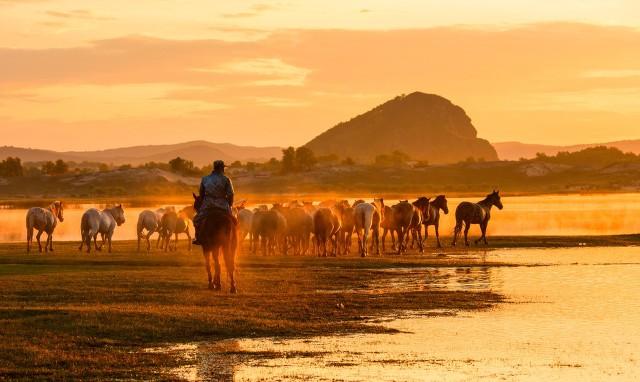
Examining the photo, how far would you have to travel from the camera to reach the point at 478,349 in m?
19.5

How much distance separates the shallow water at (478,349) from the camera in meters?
17.1

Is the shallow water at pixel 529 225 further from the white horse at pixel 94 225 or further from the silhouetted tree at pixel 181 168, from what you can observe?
the silhouetted tree at pixel 181 168

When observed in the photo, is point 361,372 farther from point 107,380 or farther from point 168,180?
point 168,180

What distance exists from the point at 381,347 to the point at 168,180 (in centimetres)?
15878

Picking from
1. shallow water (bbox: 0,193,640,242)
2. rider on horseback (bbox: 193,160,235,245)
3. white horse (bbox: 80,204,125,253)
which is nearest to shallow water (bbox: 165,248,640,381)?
rider on horseback (bbox: 193,160,235,245)

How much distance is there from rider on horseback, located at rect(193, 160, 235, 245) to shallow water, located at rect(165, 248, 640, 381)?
5.35 meters

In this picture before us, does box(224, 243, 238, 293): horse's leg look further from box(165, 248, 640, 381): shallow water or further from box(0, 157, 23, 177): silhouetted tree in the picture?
box(0, 157, 23, 177): silhouetted tree

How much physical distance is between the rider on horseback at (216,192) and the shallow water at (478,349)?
5345 mm

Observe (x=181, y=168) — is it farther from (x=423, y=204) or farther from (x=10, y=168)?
(x=423, y=204)

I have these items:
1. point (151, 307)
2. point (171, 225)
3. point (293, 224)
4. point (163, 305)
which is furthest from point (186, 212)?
point (151, 307)

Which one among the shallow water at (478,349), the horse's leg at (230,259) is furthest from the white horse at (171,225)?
the shallow water at (478,349)

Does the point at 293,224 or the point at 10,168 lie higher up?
the point at 10,168

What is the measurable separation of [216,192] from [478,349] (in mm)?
8757

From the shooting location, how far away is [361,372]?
1717 cm
